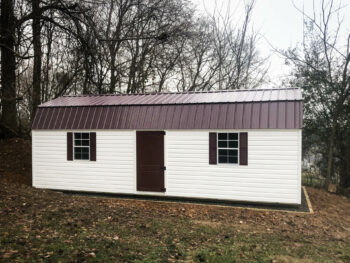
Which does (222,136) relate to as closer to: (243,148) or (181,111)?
(243,148)

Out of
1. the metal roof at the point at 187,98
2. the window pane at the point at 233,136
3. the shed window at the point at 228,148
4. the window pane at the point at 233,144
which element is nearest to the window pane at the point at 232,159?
the shed window at the point at 228,148

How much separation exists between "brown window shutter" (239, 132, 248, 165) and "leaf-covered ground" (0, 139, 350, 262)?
1.55 m

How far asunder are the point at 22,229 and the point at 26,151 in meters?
9.87

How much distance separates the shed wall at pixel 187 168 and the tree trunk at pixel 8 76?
252 cm

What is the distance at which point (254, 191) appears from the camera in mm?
9867

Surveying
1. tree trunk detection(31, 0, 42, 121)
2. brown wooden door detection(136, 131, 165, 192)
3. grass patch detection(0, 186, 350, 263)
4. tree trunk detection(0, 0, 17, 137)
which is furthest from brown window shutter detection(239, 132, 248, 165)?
tree trunk detection(0, 0, 17, 137)

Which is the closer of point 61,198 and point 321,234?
point 321,234

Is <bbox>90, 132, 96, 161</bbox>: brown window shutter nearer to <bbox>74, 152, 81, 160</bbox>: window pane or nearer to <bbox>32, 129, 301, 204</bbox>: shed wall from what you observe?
<bbox>32, 129, 301, 204</bbox>: shed wall

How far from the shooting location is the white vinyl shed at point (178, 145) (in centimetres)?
965

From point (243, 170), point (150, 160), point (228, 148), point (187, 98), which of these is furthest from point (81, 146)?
point (243, 170)

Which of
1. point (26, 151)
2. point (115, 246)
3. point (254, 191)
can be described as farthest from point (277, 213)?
point (26, 151)

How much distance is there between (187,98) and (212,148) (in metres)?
2.31

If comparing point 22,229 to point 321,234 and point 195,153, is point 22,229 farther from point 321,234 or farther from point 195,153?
point 321,234

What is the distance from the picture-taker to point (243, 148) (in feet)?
32.6
